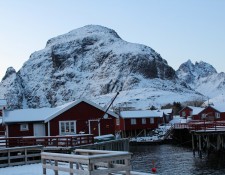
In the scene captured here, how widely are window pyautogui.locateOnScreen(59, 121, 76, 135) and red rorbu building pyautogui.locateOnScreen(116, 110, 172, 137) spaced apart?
39012 millimetres

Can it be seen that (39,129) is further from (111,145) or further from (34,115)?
(111,145)

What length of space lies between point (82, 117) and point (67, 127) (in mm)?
1960

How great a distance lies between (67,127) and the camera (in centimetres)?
4466

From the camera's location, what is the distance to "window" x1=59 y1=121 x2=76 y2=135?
4413cm

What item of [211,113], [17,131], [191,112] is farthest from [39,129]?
[191,112]

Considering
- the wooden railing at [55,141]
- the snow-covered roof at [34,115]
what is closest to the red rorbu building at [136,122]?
the snow-covered roof at [34,115]

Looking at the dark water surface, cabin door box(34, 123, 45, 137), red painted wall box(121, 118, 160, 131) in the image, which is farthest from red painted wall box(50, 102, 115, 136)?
red painted wall box(121, 118, 160, 131)

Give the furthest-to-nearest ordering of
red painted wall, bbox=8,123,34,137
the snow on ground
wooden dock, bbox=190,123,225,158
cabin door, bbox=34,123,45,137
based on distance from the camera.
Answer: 1. wooden dock, bbox=190,123,225,158
2. cabin door, bbox=34,123,45,137
3. red painted wall, bbox=8,123,34,137
4. the snow on ground

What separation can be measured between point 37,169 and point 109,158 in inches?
336

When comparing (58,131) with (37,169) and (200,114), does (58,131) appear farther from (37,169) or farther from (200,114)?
(200,114)

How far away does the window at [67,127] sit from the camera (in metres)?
44.1

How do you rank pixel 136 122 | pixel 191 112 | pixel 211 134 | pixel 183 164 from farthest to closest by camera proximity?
pixel 191 112 < pixel 136 122 < pixel 211 134 < pixel 183 164

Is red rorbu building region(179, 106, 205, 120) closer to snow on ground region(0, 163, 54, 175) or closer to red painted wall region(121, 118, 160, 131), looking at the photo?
red painted wall region(121, 118, 160, 131)

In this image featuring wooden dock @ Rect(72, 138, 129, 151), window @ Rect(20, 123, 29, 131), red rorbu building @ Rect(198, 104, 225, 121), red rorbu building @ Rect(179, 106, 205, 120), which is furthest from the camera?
red rorbu building @ Rect(179, 106, 205, 120)
